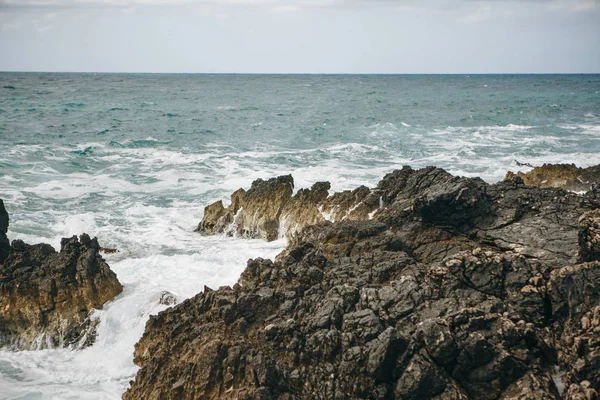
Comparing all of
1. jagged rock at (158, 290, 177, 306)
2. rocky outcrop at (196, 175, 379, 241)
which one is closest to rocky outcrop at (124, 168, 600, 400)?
jagged rock at (158, 290, 177, 306)

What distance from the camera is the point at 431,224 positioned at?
1212 cm

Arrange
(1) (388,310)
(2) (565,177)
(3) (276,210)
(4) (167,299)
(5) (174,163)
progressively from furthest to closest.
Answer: (5) (174,163), (2) (565,177), (3) (276,210), (4) (167,299), (1) (388,310)

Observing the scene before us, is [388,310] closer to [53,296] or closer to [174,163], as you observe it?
[53,296]

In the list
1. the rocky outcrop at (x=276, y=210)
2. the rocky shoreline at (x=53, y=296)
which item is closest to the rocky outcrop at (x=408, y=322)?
the rocky shoreline at (x=53, y=296)

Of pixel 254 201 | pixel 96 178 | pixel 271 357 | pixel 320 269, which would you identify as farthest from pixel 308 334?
pixel 96 178

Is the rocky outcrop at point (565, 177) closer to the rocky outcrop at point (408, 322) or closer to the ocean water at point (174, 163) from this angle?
the ocean water at point (174, 163)

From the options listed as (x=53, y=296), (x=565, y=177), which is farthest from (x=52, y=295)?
(x=565, y=177)

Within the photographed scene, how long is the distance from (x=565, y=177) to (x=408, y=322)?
54.0 ft

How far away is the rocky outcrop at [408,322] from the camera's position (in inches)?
315

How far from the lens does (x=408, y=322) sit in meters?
8.77

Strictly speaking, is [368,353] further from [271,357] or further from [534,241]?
[534,241]

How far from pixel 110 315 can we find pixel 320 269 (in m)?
5.23

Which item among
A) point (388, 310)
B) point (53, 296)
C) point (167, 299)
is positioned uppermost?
point (388, 310)

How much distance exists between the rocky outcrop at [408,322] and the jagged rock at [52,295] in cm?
233
